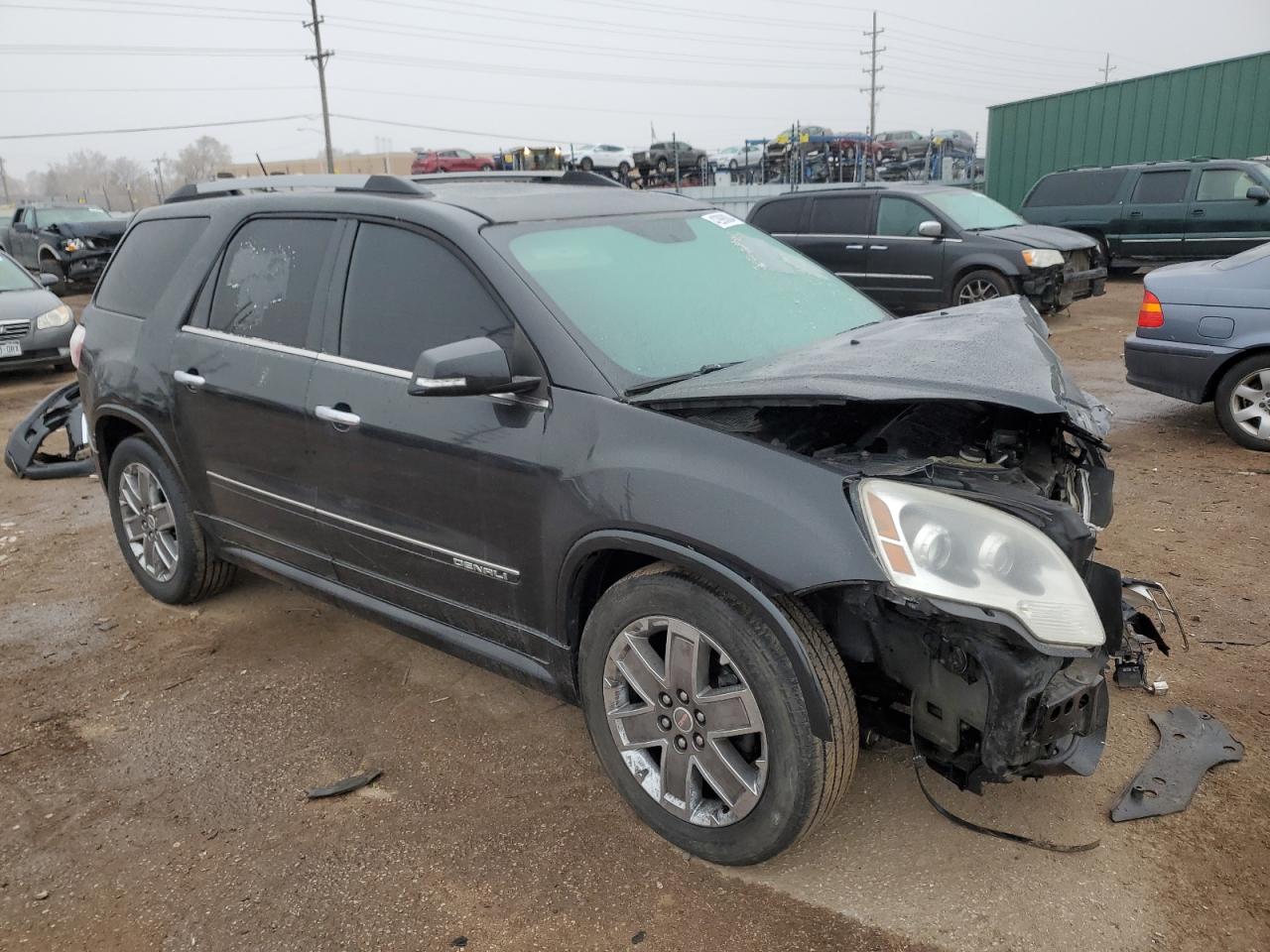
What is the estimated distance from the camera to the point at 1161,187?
13.9 meters

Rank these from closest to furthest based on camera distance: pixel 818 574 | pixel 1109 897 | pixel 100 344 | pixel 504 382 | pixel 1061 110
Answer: pixel 818 574
pixel 1109 897
pixel 504 382
pixel 100 344
pixel 1061 110

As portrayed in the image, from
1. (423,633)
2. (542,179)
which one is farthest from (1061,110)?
(423,633)

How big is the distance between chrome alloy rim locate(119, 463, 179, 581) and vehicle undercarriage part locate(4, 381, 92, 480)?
2.71 meters

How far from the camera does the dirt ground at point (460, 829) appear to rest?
2.39 metres

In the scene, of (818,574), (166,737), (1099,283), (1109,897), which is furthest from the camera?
(1099,283)

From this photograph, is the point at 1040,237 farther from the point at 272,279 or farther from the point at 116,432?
the point at 116,432

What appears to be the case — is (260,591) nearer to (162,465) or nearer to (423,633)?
(162,465)

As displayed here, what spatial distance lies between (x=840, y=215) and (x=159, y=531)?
914cm

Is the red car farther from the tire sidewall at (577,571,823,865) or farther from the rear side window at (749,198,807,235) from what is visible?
the tire sidewall at (577,571,823,865)

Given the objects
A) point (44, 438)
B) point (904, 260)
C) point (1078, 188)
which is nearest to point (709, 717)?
point (44, 438)

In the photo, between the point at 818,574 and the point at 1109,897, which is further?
the point at 1109,897

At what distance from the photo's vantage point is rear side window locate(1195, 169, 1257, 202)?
13.1 metres

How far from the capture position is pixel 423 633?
3.20 meters

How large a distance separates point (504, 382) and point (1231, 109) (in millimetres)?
20072
